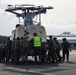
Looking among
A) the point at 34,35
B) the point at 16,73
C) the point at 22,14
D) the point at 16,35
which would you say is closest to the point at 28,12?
the point at 22,14

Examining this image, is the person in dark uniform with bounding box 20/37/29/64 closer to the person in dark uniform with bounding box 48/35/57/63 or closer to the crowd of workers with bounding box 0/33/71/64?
the crowd of workers with bounding box 0/33/71/64

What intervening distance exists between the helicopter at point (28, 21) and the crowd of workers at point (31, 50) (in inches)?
38.9

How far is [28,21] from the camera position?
2514 centimetres

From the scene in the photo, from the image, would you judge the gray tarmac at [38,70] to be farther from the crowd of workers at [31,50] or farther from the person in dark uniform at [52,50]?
the person in dark uniform at [52,50]

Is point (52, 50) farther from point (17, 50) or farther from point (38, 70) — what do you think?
point (38, 70)

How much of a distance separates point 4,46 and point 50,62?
365 centimetres

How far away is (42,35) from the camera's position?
2372cm

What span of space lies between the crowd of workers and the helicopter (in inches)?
38.9

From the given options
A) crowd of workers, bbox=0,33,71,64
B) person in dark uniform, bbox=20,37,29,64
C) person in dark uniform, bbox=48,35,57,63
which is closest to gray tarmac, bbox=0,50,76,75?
person in dark uniform, bbox=20,37,29,64

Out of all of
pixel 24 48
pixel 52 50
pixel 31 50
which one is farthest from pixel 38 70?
pixel 52 50

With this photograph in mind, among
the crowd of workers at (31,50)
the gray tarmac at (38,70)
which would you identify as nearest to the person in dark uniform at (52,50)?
the crowd of workers at (31,50)

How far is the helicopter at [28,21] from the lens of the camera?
23.6m

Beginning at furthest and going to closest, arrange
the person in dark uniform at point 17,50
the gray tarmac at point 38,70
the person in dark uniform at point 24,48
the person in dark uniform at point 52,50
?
the person in dark uniform at point 52,50, the person in dark uniform at point 17,50, the person in dark uniform at point 24,48, the gray tarmac at point 38,70

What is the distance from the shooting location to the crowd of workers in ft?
70.5
